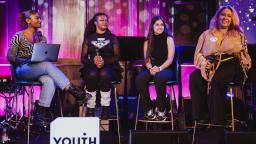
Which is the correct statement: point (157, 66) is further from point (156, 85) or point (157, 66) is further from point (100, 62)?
point (100, 62)

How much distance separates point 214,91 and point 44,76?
1743 mm

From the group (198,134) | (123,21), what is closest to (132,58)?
(198,134)

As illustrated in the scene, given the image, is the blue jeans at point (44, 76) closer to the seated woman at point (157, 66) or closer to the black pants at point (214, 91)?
the seated woman at point (157, 66)

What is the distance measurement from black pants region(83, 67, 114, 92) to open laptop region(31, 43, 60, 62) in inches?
17.0

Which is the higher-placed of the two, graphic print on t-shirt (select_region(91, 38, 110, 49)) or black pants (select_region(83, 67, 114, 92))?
graphic print on t-shirt (select_region(91, 38, 110, 49))

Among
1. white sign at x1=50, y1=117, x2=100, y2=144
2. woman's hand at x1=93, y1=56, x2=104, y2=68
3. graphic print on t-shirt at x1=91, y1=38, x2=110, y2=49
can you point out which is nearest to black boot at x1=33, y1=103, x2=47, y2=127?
woman's hand at x1=93, y1=56, x2=104, y2=68

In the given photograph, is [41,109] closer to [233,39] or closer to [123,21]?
[233,39]

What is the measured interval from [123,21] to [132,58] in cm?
179

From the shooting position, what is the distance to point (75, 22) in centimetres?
684

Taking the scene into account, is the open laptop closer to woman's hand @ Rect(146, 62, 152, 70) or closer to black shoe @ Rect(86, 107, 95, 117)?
black shoe @ Rect(86, 107, 95, 117)

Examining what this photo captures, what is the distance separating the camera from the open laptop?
4.49 m

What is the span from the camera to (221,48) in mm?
4555

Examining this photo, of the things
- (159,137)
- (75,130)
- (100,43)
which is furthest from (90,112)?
(75,130)

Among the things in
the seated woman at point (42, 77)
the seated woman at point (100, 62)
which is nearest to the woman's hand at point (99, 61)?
the seated woman at point (100, 62)
